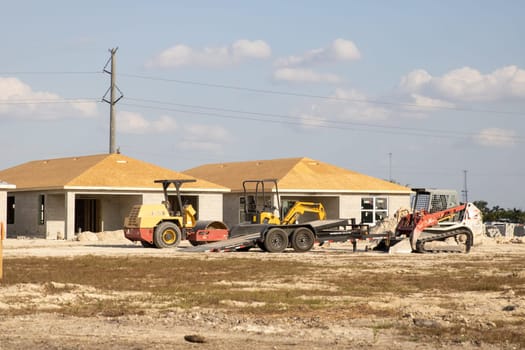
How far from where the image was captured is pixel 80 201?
173 feet

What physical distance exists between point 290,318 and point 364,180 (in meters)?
41.4

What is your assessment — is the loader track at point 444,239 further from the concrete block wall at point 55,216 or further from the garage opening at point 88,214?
the garage opening at point 88,214

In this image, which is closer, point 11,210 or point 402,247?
point 402,247

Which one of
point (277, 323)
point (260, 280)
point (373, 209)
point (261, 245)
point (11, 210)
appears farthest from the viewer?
point (373, 209)

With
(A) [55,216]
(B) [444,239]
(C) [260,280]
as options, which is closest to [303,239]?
(B) [444,239]

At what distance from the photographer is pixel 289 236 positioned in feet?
110

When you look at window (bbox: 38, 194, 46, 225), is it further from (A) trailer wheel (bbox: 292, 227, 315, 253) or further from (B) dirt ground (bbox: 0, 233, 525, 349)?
(B) dirt ground (bbox: 0, 233, 525, 349)

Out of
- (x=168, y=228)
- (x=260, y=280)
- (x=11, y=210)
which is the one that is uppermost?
(x=11, y=210)

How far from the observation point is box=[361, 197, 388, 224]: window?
177 feet

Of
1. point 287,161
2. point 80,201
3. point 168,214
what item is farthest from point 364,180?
point 168,214

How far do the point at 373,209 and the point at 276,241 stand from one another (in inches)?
846

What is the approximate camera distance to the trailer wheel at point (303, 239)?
3359 cm

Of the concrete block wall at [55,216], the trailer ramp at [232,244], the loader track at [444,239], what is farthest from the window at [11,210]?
the loader track at [444,239]

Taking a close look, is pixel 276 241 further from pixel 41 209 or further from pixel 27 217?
pixel 27 217
